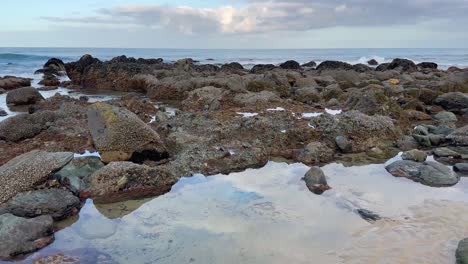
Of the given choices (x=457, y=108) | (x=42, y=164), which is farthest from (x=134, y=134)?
(x=457, y=108)

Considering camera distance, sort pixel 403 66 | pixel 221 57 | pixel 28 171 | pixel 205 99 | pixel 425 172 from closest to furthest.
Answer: pixel 28 171 → pixel 425 172 → pixel 205 99 → pixel 403 66 → pixel 221 57

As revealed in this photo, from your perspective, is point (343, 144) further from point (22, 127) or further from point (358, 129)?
point (22, 127)

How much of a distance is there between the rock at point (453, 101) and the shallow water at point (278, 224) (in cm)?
713

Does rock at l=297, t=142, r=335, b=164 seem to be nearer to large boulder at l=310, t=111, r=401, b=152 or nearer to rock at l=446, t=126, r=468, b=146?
large boulder at l=310, t=111, r=401, b=152

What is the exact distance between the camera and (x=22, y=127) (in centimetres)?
902

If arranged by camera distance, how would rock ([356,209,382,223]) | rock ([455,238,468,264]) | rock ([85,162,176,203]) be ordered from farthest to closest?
rock ([85,162,176,203]) → rock ([356,209,382,223]) → rock ([455,238,468,264])

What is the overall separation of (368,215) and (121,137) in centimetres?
432

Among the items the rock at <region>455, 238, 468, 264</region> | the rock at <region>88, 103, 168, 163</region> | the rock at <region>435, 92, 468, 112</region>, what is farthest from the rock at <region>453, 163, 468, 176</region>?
the rock at <region>435, 92, 468, 112</region>

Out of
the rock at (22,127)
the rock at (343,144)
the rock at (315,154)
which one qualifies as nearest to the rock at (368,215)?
the rock at (315,154)

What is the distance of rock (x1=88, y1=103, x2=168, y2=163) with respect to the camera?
716cm

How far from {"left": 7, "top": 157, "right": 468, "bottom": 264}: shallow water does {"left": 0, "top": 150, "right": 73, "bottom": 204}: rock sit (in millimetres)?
887

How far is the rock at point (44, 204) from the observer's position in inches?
201

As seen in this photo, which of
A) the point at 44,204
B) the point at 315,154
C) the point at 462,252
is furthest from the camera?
the point at 315,154

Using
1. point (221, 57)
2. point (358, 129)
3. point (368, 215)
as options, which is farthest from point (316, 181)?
point (221, 57)
